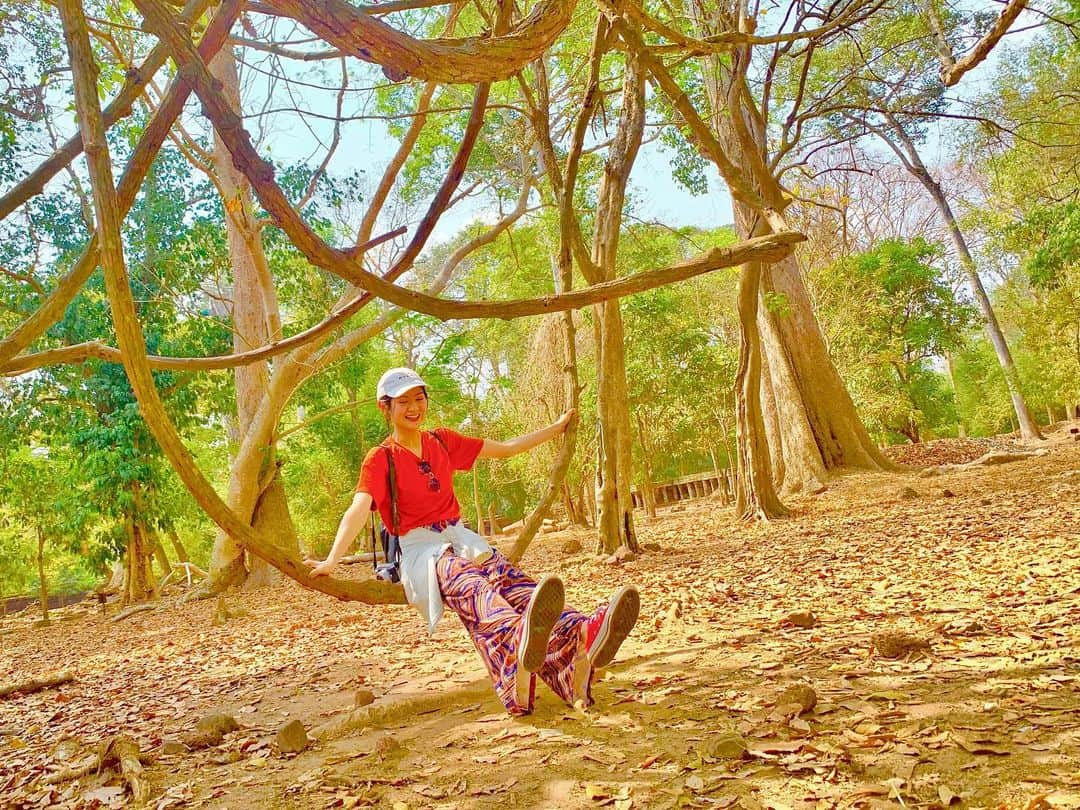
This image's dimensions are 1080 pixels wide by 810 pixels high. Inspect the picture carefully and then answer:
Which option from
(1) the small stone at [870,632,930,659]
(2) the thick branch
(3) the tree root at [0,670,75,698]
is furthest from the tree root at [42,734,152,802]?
(3) the tree root at [0,670,75,698]

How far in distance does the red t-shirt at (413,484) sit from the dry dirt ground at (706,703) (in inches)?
35.2

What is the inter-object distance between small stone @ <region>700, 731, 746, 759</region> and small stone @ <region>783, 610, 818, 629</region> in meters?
1.70

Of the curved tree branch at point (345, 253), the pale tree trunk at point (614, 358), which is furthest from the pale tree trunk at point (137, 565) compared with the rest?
the curved tree branch at point (345, 253)

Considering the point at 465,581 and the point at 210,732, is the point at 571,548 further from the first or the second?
the point at 465,581

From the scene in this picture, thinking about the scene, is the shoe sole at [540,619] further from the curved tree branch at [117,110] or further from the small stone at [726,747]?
the curved tree branch at [117,110]

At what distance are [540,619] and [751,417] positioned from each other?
644 centimetres

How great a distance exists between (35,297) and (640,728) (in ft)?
35.1

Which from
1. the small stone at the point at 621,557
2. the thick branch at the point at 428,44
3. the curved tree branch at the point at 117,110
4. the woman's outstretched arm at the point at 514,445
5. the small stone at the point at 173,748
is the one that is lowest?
the small stone at the point at 173,748

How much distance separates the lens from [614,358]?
308 inches

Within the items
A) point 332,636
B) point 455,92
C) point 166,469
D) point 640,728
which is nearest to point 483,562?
point 640,728

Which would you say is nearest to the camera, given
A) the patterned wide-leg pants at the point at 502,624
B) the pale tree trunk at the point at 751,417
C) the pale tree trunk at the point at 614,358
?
the patterned wide-leg pants at the point at 502,624

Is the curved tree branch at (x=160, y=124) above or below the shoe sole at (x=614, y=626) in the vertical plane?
above

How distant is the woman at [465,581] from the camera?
2900 millimetres

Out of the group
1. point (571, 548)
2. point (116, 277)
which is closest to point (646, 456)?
point (571, 548)
